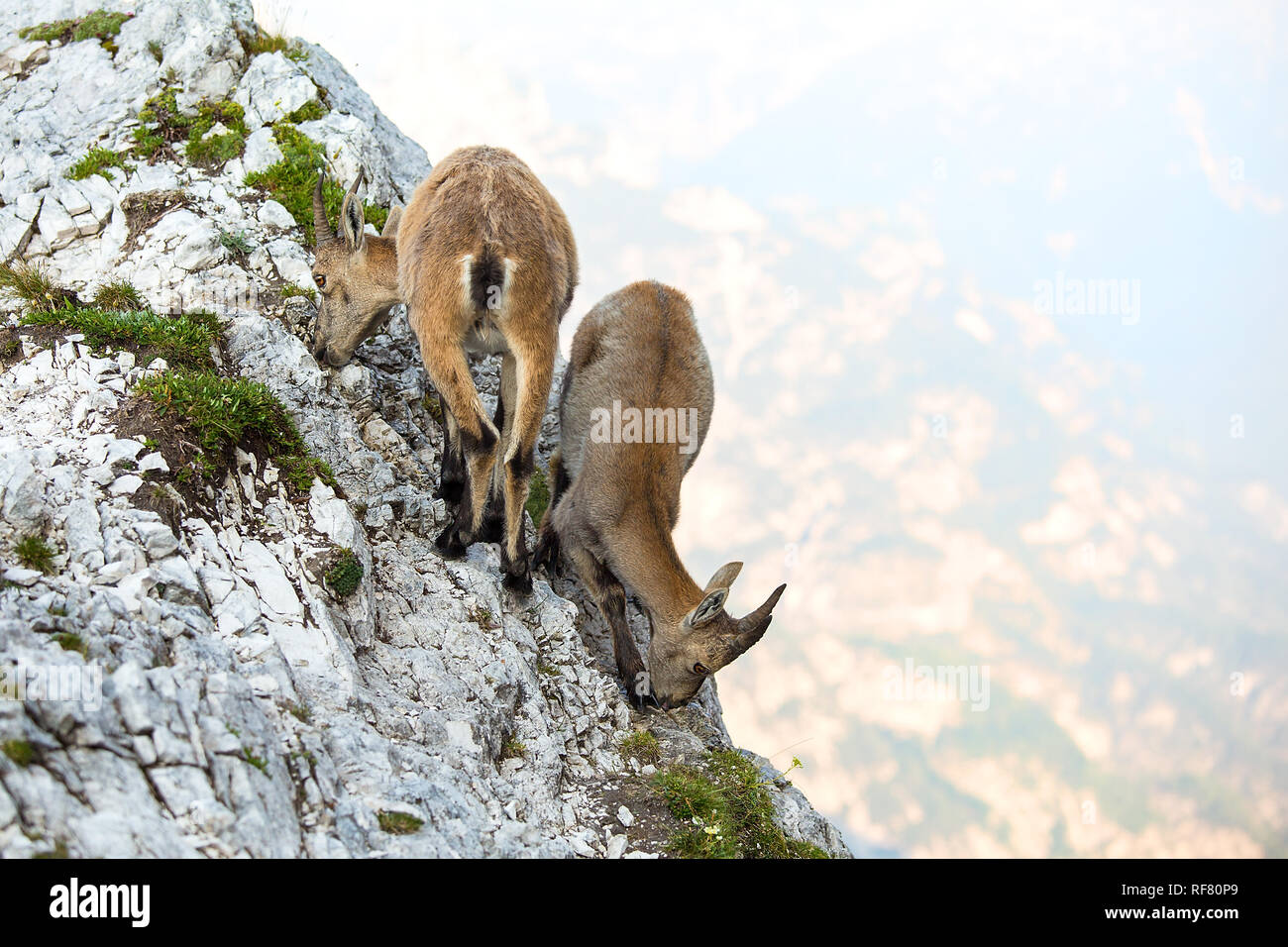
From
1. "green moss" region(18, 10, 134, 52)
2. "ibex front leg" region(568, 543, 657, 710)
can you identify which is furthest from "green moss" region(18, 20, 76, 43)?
"ibex front leg" region(568, 543, 657, 710)

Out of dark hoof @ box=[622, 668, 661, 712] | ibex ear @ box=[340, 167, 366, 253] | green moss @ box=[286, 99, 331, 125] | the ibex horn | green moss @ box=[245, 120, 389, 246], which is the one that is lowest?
dark hoof @ box=[622, 668, 661, 712]

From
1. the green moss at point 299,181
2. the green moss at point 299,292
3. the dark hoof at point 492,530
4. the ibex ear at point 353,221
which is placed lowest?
the dark hoof at point 492,530

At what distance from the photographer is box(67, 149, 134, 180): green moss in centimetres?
1149

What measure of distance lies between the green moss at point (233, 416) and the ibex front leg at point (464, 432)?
1.24 meters

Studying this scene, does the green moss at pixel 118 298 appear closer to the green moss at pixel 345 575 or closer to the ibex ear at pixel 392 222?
the ibex ear at pixel 392 222

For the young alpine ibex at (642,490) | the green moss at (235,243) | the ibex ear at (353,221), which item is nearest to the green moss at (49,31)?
the green moss at (235,243)

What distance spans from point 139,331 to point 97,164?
13.7ft

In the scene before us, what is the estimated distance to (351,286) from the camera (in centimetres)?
1025

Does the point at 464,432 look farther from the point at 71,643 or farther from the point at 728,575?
the point at 71,643

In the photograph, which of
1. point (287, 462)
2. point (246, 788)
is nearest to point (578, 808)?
point (246, 788)

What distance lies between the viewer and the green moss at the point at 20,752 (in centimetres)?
460

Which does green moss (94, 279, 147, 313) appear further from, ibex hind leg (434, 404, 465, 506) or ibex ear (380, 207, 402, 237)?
ibex hind leg (434, 404, 465, 506)

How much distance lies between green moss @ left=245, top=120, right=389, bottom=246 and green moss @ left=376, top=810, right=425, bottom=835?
7849 mm

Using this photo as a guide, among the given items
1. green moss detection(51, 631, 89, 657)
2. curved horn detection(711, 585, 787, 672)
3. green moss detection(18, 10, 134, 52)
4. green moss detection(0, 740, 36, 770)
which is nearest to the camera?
green moss detection(0, 740, 36, 770)
